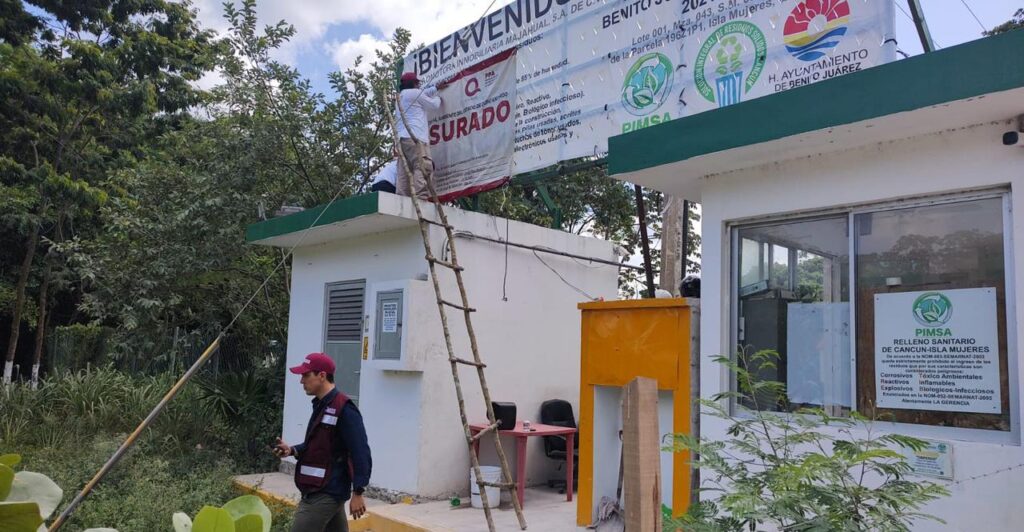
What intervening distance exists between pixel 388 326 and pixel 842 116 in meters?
5.06

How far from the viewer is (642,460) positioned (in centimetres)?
219

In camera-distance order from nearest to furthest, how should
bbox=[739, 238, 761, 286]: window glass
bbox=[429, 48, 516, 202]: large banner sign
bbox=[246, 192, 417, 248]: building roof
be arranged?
1. bbox=[739, 238, 761, 286]: window glass
2. bbox=[246, 192, 417, 248]: building roof
3. bbox=[429, 48, 516, 202]: large banner sign

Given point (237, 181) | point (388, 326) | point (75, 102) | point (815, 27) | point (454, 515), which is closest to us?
point (815, 27)

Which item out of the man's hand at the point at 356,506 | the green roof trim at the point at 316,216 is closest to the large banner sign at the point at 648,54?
the green roof trim at the point at 316,216

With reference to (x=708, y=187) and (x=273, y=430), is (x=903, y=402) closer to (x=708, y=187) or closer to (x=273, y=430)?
(x=708, y=187)

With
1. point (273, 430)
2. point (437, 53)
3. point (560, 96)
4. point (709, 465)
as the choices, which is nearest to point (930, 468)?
point (709, 465)

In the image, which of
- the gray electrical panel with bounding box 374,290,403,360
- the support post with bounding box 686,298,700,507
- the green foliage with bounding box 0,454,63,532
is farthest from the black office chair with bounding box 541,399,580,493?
the green foliage with bounding box 0,454,63,532

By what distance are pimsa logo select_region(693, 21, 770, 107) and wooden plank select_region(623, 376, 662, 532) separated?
457 cm

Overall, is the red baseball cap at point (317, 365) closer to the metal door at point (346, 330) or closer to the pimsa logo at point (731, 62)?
the metal door at point (346, 330)

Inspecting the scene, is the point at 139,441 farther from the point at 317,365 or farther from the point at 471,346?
the point at 317,365

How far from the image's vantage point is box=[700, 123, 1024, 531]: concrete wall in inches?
163

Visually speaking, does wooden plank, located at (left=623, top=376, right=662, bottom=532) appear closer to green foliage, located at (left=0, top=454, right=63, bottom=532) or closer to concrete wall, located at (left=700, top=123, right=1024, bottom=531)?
green foliage, located at (left=0, top=454, right=63, bottom=532)

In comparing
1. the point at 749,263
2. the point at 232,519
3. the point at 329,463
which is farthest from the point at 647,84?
the point at 232,519

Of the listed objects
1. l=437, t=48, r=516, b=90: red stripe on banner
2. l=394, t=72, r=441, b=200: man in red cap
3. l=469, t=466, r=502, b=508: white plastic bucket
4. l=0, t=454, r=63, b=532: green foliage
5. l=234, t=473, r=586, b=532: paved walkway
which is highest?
l=437, t=48, r=516, b=90: red stripe on banner
